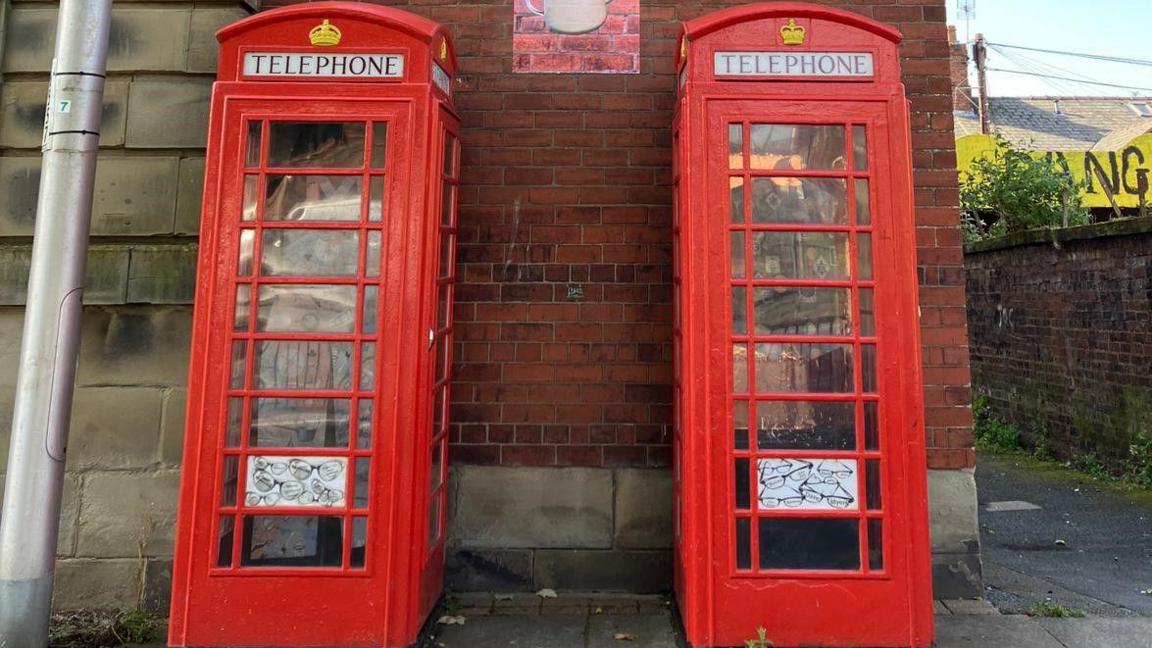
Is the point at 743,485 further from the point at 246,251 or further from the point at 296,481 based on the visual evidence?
the point at 246,251

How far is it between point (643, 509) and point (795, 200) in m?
1.98

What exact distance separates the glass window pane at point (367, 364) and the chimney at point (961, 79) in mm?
20627

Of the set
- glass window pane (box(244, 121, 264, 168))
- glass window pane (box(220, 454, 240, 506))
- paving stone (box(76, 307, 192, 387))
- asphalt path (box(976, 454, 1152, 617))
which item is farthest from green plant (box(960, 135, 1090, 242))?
paving stone (box(76, 307, 192, 387))

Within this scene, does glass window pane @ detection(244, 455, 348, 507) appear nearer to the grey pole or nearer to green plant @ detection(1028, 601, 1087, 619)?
the grey pole

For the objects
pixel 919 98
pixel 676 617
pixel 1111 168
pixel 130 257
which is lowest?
pixel 676 617

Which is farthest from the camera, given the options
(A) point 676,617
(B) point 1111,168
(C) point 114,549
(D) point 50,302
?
(B) point 1111,168

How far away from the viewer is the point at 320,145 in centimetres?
346

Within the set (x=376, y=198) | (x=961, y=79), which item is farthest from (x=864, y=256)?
(x=961, y=79)

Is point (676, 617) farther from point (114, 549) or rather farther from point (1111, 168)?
point (1111, 168)

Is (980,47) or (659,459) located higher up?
(980,47)

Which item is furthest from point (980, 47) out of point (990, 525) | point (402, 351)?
point (402, 351)

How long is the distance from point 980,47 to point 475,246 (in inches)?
912

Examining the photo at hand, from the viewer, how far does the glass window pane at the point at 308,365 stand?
3354 millimetres

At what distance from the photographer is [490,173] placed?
4.21m
